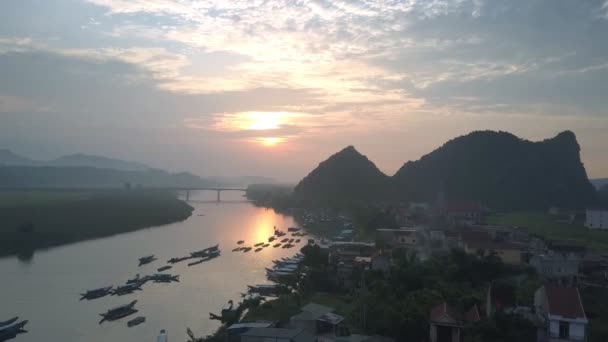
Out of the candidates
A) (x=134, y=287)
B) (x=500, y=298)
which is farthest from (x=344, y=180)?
(x=500, y=298)

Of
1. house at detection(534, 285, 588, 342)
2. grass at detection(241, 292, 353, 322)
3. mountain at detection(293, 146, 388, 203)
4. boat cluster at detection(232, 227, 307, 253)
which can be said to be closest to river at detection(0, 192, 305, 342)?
boat cluster at detection(232, 227, 307, 253)

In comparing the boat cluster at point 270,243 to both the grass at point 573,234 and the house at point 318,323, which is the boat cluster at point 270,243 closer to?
the grass at point 573,234

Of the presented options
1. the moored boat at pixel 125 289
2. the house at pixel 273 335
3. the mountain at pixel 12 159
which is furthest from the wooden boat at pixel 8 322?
the mountain at pixel 12 159

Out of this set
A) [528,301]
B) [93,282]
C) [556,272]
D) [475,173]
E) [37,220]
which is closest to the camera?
[528,301]

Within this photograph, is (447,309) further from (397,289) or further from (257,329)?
(257,329)

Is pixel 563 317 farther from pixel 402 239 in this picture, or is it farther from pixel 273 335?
pixel 402 239

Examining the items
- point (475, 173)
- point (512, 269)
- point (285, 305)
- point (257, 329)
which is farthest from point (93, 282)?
point (475, 173)

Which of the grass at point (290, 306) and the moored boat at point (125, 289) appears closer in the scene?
the grass at point (290, 306)
